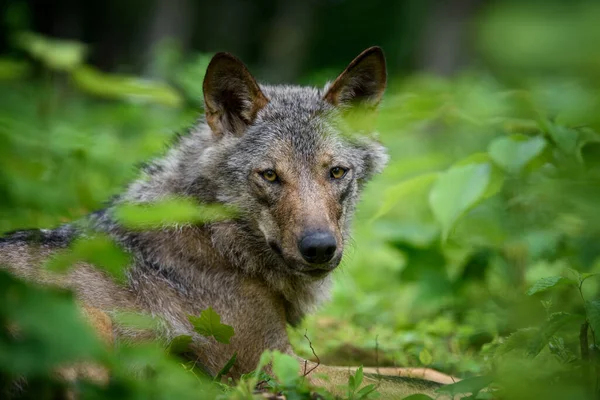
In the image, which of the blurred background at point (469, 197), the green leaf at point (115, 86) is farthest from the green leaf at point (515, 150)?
the green leaf at point (115, 86)

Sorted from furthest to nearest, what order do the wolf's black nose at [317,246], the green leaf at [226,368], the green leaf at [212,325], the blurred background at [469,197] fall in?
1. the wolf's black nose at [317,246]
2. the green leaf at [226,368]
3. the green leaf at [212,325]
4. the blurred background at [469,197]

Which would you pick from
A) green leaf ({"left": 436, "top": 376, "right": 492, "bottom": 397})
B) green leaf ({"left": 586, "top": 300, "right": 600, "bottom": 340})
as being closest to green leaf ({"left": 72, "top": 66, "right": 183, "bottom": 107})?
green leaf ({"left": 436, "top": 376, "right": 492, "bottom": 397})

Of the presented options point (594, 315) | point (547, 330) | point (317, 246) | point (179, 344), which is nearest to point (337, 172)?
point (317, 246)

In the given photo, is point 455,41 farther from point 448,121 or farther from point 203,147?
point 203,147

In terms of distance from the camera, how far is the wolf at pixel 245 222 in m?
A: 4.11

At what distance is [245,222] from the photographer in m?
4.59

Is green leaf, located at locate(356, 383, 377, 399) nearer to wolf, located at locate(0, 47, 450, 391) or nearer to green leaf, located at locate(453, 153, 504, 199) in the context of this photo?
wolf, located at locate(0, 47, 450, 391)

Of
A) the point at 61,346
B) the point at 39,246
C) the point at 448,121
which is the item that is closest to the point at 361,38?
the point at 448,121

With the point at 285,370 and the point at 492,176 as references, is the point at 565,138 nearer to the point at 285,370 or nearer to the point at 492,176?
the point at 492,176

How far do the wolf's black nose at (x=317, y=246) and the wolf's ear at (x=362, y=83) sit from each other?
1.33 metres

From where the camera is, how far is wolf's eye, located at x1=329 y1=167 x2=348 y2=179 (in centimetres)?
452

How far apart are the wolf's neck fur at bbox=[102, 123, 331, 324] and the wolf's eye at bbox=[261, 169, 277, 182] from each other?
0.37 meters

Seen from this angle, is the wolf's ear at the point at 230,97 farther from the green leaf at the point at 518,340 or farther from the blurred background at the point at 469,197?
the green leaf at the point at 518,340

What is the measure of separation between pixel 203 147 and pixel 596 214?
10.1 feet
